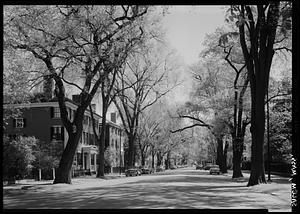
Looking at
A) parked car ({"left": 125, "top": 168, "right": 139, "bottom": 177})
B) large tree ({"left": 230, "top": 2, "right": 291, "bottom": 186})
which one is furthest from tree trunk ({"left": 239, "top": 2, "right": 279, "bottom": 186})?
parked car ({"left": 125, "top": 168, "right": 139, "bottom": 177})

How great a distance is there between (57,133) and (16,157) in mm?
25740

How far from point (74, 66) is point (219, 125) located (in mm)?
19193

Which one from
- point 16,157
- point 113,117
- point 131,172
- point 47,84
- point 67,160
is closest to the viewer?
point 47,84

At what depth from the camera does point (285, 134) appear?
50.2 meters

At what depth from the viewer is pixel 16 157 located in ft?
115

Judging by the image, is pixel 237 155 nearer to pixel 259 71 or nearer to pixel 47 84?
pixel 259 71

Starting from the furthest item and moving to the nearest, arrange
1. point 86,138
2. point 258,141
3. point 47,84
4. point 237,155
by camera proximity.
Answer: point 86,138 → point 237,155 → point 47,84 → point 258,141

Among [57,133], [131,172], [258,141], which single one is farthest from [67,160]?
[131,172]

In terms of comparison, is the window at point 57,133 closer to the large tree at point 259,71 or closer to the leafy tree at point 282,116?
the leafy tree at point 282,116

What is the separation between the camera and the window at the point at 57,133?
199 feet

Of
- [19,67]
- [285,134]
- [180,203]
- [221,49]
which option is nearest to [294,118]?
[180,203]

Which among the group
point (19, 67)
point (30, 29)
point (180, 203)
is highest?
point (30, 29)

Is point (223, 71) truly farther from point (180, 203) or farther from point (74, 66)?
point (180, 203)

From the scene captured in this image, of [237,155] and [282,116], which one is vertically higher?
[282,116]
